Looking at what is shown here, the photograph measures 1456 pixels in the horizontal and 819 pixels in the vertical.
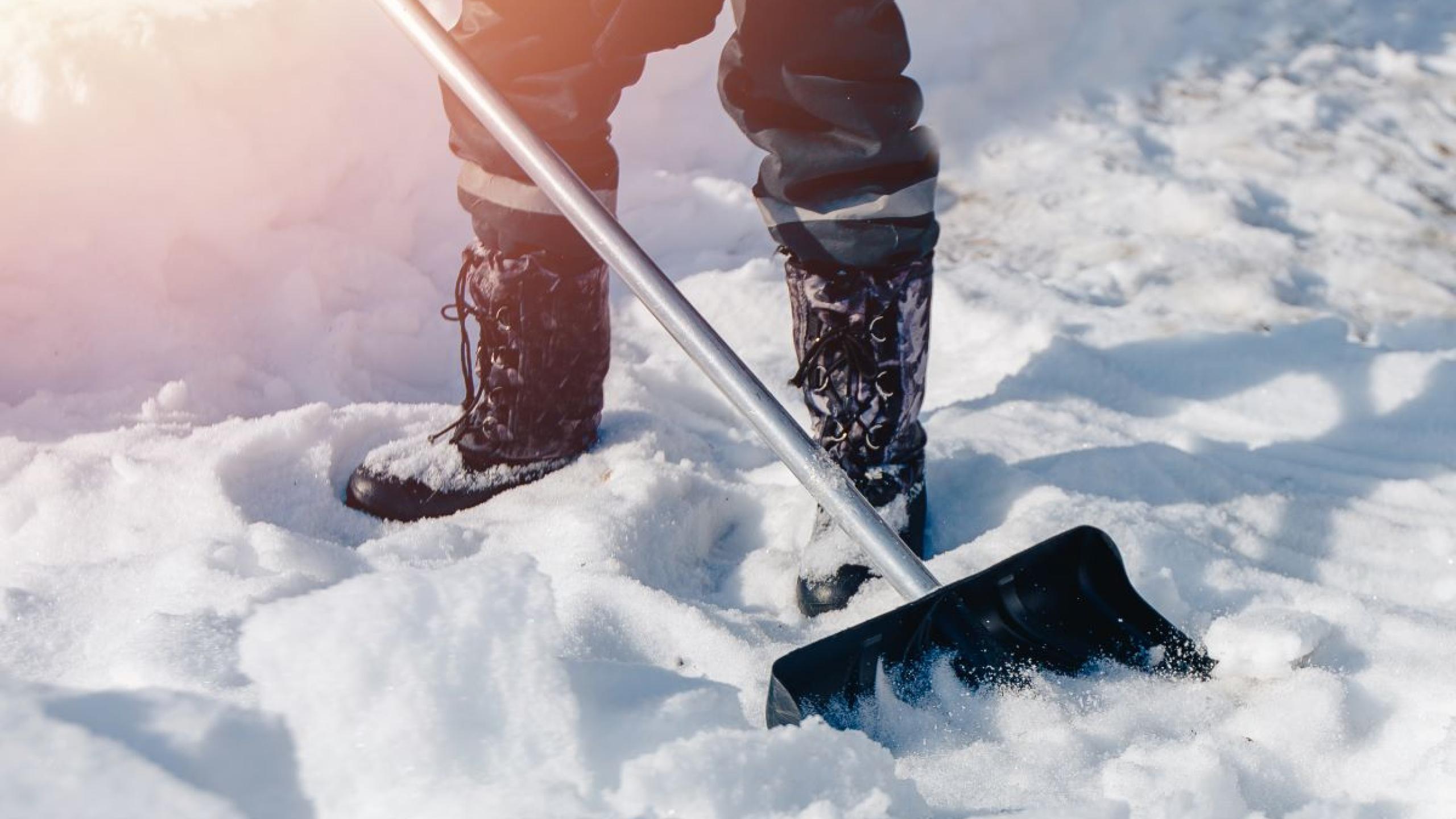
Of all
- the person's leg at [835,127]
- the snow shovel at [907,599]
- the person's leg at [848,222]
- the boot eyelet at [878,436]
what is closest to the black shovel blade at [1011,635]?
the snow shovel at [907,599]

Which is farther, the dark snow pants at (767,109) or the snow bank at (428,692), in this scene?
the dark snow pants at (767,109)

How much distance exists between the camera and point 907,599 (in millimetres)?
1264

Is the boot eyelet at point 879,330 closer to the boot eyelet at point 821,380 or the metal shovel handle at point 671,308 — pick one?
the boot eyelet at point 821,380

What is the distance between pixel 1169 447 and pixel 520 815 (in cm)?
126

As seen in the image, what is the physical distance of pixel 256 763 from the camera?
0.90 metres

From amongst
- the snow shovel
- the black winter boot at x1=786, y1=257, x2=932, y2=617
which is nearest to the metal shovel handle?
the snow shovel

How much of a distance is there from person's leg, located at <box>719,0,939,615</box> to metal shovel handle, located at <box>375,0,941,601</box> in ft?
0.57

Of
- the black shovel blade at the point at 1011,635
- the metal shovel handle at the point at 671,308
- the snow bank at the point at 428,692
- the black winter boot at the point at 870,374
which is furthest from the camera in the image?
the black winter boot at the point at 870,374

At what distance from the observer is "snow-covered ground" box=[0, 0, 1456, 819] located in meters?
0.95

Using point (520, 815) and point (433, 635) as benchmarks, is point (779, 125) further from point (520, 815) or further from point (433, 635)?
point (520, 815)

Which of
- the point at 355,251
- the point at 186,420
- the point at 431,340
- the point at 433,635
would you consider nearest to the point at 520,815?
the point at 433,635

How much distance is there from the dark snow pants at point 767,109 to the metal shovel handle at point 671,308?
9 centimetres

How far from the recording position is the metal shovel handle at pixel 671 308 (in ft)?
4.15

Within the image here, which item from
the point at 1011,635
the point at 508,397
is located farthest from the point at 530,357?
the point at 1011,635
